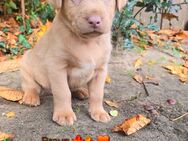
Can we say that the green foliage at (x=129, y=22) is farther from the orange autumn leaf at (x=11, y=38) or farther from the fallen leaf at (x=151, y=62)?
the orange autumn leaf at (x=11, y=38)

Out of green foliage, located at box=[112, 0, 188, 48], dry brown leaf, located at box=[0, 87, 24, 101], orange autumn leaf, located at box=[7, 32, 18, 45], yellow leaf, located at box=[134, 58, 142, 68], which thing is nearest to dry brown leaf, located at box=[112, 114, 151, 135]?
dry brown leaf, located at box=[0, 87, 24, 101]

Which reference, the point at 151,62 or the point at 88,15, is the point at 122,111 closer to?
the point at 88,15

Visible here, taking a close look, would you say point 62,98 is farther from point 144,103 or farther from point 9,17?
point 9,17

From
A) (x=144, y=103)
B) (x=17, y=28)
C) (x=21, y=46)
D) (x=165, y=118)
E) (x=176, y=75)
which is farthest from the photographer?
(x=17, y=28)

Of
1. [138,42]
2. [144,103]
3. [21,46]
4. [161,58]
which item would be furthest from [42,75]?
[138,42]

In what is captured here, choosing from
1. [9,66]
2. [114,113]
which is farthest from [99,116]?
[9,66]

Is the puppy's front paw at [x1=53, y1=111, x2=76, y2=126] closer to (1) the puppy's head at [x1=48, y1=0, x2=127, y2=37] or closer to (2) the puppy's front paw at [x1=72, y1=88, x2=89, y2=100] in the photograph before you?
(2) the puppy's front paw at [x1=72, y1=88, x2=89, y2=100]
